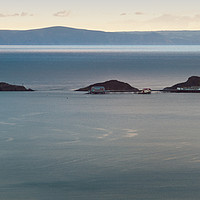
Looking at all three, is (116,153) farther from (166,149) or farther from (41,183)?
(41,183)

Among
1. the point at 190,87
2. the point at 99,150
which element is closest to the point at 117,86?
the point at 190,87

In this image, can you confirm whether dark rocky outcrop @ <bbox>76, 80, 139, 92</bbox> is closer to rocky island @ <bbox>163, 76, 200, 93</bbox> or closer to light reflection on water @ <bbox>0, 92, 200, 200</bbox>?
rocky island @ <bbox>163, 76, 200, 93</bbox>

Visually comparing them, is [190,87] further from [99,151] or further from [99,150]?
[99,151]

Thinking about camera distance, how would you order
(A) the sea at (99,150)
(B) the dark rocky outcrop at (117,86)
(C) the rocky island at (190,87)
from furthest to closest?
1. (B) the dark rocky outcrop at (117,86)
2. (C) the rocky island at (190,87)
3. (A) the sea at (99,150)

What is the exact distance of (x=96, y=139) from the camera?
67500mm

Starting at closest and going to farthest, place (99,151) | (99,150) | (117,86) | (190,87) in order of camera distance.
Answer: (99,151)
(99,150)
(190,87)
(117,86)

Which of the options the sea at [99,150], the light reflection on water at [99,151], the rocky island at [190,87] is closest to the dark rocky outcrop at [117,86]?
the rocky island at [190,87]

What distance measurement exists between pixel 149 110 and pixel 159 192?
5027 cm

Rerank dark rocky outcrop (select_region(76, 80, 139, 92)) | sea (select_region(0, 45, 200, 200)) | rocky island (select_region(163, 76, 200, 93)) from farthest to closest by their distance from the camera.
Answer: dark rocky outcrop (select_region(76, 80, 139, 92)), rocky island (select_region(163, 76, 200, 93)), sea (select_region(0, 45, 200, 200))

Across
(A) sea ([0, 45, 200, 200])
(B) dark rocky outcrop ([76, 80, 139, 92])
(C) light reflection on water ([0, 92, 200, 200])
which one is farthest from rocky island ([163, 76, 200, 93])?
(C) light reflection on water ([0, 92, 200, 200])

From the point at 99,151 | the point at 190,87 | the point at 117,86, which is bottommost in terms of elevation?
the point at 99,151

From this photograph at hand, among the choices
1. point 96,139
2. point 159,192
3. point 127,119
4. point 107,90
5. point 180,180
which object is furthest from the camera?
point 107,90

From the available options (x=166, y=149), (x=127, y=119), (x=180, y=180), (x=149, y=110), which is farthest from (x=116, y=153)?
(x=149, y=110)

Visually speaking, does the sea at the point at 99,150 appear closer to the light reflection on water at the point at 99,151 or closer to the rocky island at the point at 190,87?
the light reflection on water at the point at 99,151
